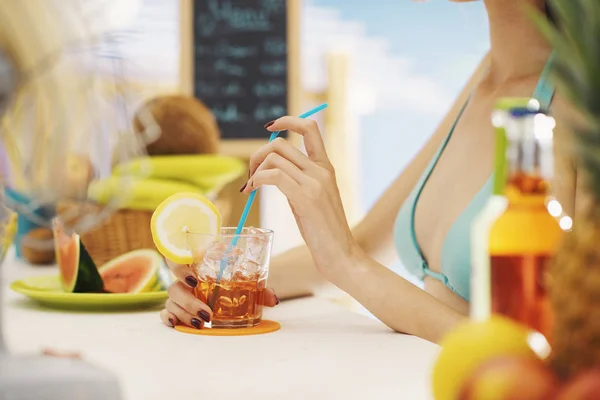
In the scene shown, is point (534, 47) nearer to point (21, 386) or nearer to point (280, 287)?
point (280, 287)

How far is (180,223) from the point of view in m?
1.27

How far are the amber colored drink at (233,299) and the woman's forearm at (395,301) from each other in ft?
0.48

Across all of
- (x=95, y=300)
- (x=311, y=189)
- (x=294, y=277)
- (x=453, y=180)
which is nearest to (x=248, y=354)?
(x=311, y=189)

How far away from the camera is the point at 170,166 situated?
2.45 m

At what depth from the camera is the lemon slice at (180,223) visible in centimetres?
125

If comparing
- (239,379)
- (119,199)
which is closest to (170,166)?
(239,379)

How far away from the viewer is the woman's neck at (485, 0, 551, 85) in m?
1.52

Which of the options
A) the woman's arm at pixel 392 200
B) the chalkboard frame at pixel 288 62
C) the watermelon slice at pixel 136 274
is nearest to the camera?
the watermelon slice at pixel 136 274

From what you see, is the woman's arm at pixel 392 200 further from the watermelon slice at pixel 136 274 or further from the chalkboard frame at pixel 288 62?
the chalkboard frame at pixel 288 62

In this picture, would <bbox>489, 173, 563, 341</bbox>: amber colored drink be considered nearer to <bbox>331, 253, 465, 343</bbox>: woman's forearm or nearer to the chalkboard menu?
<bbox>331, 253, 465, 343</bbox>: woman's forearm

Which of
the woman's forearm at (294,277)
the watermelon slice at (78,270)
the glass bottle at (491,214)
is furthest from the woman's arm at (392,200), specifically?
the glass bottle at (491,214)

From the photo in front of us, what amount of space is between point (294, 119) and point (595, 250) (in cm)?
80

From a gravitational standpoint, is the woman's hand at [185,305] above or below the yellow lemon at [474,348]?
below

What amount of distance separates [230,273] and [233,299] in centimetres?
4
